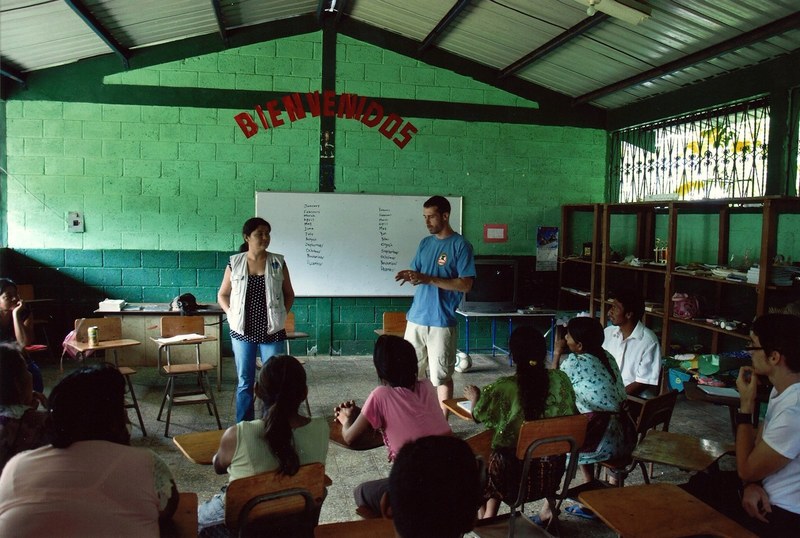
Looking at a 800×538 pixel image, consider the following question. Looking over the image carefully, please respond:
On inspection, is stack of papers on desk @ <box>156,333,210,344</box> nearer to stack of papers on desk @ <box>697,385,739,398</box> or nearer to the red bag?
stack of papers on desk @ <box>697,385,739,398</box>

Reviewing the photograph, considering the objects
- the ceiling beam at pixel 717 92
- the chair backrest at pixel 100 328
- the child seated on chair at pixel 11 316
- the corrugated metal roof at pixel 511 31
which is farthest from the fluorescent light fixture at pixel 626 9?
the child seated on chair at pixel 11 316

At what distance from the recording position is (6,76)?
20.2 feet

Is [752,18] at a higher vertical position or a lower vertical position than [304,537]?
higher

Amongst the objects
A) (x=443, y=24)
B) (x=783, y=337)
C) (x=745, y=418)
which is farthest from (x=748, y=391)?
(x=443, y=24)

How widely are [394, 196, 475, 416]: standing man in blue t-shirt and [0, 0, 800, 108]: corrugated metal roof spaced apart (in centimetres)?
222

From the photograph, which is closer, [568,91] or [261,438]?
[261,438]

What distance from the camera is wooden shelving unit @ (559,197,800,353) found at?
4.91 m

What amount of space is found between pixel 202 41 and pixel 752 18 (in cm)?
510

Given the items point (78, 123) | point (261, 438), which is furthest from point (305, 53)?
point (261, 438)

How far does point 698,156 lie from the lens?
5992mm

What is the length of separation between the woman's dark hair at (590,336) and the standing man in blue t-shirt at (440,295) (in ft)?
4.26

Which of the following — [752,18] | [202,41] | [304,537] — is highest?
[202,41]

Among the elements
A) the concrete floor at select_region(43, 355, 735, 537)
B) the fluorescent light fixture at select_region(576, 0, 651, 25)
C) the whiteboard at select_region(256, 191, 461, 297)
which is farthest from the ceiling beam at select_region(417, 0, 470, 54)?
the concrete floor at select_region(43, 355, 735, 537)

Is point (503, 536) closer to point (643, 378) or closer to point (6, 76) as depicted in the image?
point (643, 378)
